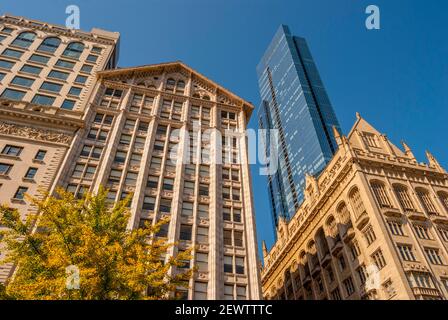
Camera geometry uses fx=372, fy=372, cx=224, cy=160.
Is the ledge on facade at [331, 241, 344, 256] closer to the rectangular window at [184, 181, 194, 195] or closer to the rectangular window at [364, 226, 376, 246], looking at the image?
the rectangular window at [364, 226, 376, 246]

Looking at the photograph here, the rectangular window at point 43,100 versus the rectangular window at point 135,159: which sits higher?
the rectangular window at point 43,100

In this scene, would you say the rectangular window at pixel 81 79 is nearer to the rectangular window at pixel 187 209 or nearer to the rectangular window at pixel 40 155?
the rectangular window at pixel 40 155

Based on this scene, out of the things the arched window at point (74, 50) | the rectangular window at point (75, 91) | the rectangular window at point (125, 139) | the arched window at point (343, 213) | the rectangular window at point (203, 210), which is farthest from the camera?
the arched window at point (74, 50)

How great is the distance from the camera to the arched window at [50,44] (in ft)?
185

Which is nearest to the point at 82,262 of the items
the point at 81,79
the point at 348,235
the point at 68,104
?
the point at 348,235

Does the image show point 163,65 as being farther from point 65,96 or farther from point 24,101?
point 24,101

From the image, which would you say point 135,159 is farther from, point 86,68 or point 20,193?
point 86,68

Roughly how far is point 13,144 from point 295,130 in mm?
132896

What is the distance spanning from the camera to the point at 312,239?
53.0 metres

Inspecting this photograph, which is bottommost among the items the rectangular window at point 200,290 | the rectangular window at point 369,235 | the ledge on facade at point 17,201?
the rectangular window at point 200,290

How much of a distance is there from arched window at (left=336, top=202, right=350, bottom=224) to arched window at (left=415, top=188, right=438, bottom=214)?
28.1ft

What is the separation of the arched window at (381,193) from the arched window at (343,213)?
4265mm

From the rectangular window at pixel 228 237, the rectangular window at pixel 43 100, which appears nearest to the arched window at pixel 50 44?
the rectangular window at pixel 43 100
